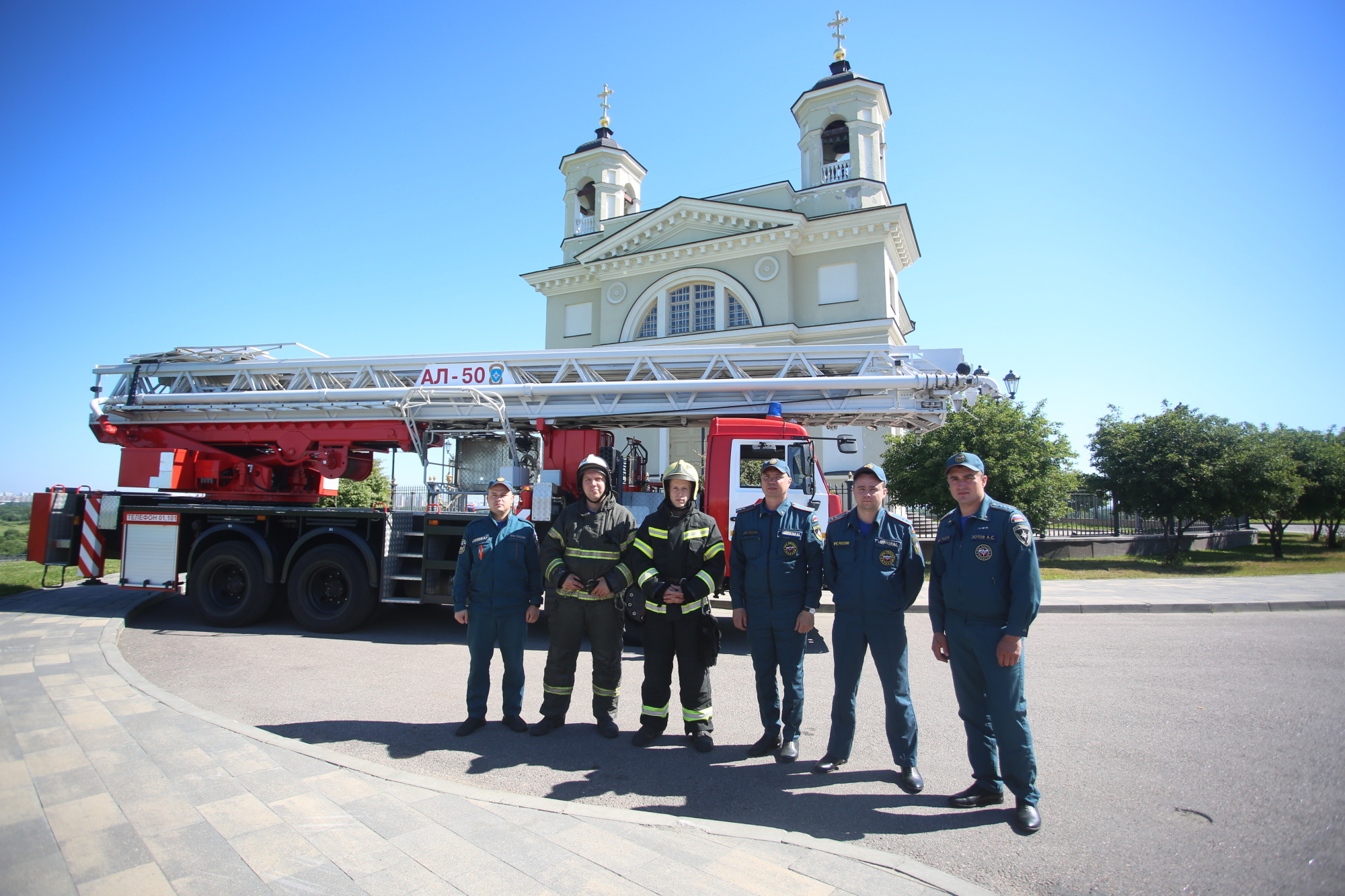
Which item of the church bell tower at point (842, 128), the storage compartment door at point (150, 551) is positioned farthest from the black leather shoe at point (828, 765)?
the church bell tower at point (842, 128)

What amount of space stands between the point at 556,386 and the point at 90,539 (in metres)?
6.96

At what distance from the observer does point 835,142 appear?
25.3m

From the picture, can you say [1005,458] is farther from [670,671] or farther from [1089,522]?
[670,671]

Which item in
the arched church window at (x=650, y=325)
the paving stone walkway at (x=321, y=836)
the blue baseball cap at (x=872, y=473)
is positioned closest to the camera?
the paving stone walkway at (x=321, y=836)

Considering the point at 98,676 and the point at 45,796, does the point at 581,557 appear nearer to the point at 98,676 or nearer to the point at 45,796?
the point at 45,796

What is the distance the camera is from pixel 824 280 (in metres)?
23.8

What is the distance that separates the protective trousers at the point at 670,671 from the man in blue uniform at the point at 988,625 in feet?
5.14

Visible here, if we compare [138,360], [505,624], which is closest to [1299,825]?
[505,624]

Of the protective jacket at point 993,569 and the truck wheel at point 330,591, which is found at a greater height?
the protective jacket at point 993,569

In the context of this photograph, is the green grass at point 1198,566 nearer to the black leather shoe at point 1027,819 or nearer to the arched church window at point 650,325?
the black leather shoe at point 1027,819

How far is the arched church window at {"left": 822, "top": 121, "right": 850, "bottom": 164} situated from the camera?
2500cm

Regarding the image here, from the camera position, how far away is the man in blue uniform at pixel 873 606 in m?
3.84

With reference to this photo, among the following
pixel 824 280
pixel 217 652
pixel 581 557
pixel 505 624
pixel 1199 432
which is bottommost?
pixel 217 652

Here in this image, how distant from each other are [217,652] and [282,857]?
5.27 meters
